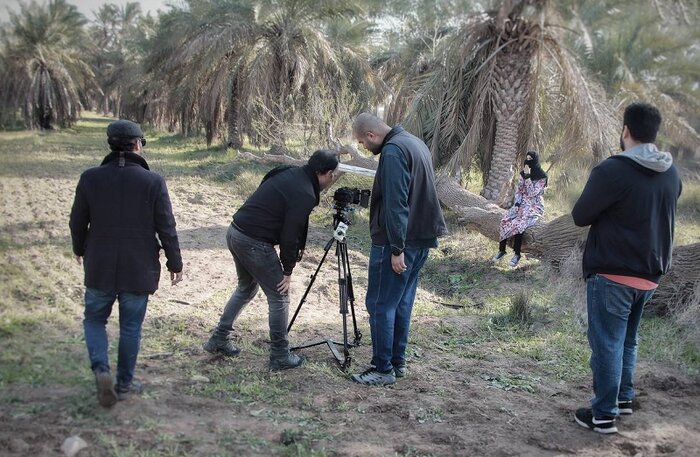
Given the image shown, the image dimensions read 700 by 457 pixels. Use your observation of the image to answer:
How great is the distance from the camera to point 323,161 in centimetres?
417

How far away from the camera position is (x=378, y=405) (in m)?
3.99

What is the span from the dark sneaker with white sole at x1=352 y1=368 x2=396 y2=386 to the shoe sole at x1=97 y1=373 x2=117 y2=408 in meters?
1.71

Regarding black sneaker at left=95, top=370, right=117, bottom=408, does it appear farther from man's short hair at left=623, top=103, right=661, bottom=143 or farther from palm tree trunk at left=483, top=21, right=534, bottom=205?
palm tree trunk at left=483, top=21, right=534, bottom=205

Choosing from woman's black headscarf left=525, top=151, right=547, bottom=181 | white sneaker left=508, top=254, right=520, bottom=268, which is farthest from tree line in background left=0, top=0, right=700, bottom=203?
white sneaker left=508, top=254, right=520, bottom=268

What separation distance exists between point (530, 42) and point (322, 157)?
8.23 metres

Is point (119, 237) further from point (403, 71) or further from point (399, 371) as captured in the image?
point (403, 71)

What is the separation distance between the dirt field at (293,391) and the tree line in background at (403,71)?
4.18 metres

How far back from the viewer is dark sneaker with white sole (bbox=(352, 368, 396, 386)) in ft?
→ 14.1

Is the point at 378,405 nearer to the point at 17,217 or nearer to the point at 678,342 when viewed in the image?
the point at 678,342

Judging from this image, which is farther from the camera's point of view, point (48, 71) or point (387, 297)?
point (48, 71)

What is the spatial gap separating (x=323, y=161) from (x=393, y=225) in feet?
2.29

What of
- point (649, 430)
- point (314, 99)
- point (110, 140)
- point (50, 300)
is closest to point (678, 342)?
point (649, 430)

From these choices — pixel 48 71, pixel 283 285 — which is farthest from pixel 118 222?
pixel 48 71

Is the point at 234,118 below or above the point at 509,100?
below
